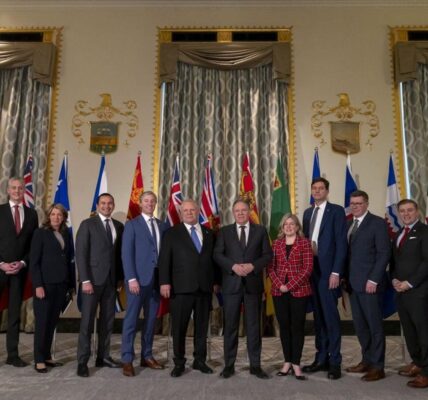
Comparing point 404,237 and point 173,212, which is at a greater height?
point 173,212

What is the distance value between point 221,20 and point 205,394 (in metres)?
5.40

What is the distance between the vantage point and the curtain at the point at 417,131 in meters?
5.83

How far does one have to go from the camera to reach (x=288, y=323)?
3.49m

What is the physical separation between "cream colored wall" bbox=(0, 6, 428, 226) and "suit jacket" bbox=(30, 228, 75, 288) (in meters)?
2.22

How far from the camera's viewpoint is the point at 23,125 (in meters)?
6.08

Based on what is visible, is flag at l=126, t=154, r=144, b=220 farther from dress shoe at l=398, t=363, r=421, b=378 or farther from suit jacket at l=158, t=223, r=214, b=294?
dress shoe at l=398, t=363, r=421, b=378

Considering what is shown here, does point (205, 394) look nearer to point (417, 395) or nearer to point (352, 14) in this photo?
point (417, 395)

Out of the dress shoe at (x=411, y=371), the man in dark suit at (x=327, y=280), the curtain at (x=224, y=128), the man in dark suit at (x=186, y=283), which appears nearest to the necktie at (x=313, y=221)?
the man in dark suit at (x=327, y=280)

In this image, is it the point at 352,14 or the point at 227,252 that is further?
the point at 352,14

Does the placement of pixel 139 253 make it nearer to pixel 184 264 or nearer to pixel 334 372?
pixel 184 264

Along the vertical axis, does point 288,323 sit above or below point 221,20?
below

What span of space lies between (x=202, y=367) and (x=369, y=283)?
5.35 feet

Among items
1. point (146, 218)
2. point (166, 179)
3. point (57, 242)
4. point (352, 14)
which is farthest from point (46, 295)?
point (352, 14)

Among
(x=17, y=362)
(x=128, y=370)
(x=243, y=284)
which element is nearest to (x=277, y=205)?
(x=243, y=284)
